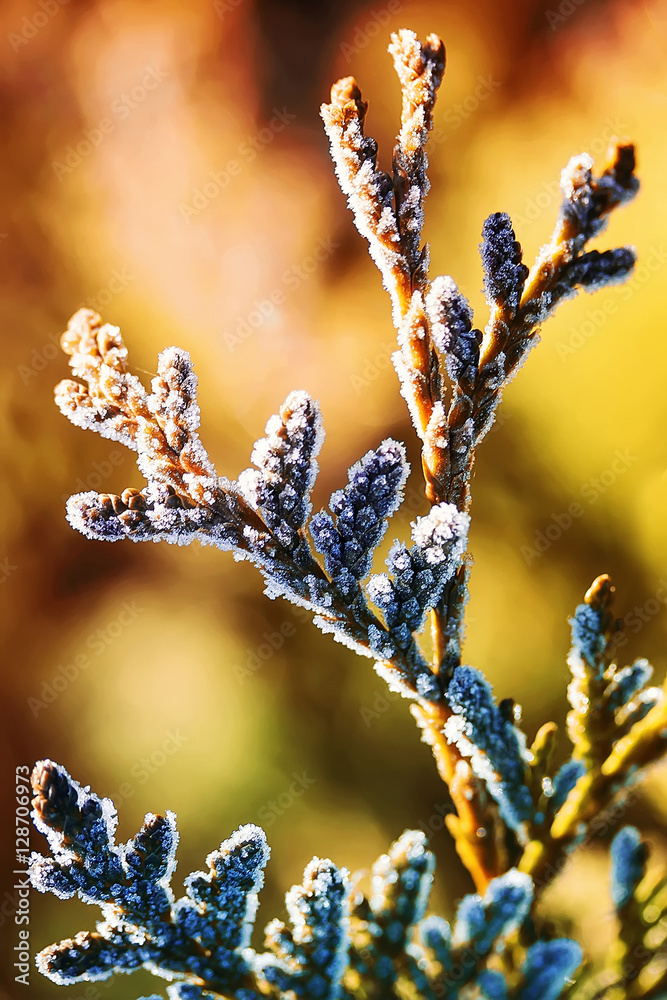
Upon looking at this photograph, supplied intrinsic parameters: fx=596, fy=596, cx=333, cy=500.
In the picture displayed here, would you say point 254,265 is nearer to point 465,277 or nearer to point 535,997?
point 465,277

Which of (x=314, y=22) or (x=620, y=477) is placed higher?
(x=314, y=22)

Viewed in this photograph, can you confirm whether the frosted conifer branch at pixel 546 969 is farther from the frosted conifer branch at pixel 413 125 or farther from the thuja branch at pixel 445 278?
the frosted conifer branch at pixel 413 125

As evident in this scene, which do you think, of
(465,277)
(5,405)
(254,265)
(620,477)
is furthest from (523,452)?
(5,405)

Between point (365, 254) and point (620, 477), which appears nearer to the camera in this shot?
point (620, 477)

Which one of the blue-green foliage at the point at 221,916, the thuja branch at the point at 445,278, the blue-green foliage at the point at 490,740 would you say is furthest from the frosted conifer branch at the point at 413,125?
the blue-green foliage at the point at 221,916

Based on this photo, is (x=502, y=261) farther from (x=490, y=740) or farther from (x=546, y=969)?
(x=546, y=969)

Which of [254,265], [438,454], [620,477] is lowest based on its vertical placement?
Answer: [438,454]

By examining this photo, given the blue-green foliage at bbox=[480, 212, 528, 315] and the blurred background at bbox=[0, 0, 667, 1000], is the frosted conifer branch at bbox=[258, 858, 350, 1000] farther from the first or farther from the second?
the blurred background at bbox=[0, 0, 667, 1000]

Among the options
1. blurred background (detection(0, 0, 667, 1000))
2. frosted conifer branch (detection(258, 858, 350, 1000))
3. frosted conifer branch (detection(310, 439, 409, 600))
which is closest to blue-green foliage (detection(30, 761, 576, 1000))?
frosted conifer branch (detection(258, 858, 350, 1000))
